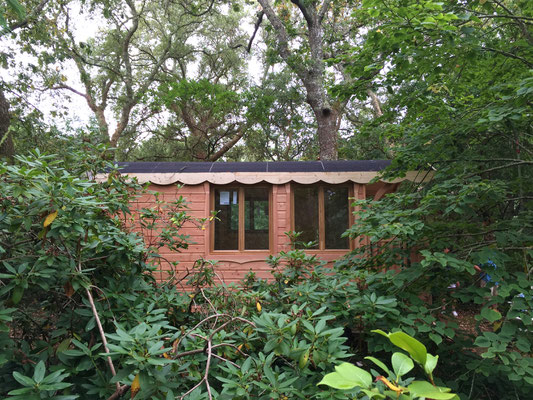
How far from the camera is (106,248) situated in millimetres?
1991

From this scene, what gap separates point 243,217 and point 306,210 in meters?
1.10

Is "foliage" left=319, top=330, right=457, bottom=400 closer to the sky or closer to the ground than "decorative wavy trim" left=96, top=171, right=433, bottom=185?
closer to the ground

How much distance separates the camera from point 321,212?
5.98 metres

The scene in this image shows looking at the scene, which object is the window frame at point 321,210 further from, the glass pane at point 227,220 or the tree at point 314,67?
the tree at point 314,67

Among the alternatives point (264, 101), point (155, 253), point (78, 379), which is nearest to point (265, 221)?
point (155, 253)

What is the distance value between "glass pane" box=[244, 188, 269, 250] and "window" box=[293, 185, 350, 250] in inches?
20.5

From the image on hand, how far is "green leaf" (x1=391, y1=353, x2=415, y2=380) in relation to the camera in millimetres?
501

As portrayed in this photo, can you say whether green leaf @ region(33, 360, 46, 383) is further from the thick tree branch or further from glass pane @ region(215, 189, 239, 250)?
the thick tree branch

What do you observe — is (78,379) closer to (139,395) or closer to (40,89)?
(139,395)

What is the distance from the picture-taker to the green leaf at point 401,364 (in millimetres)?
501

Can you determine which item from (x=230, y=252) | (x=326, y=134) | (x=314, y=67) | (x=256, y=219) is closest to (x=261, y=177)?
(x=256, y=219)

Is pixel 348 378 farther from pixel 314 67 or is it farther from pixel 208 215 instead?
pixel 314 67

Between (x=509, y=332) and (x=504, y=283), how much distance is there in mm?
276

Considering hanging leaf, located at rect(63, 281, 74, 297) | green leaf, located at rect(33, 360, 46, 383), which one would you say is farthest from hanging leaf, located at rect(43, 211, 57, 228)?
green leaf, located at rect(33, 360, 46, 383)
